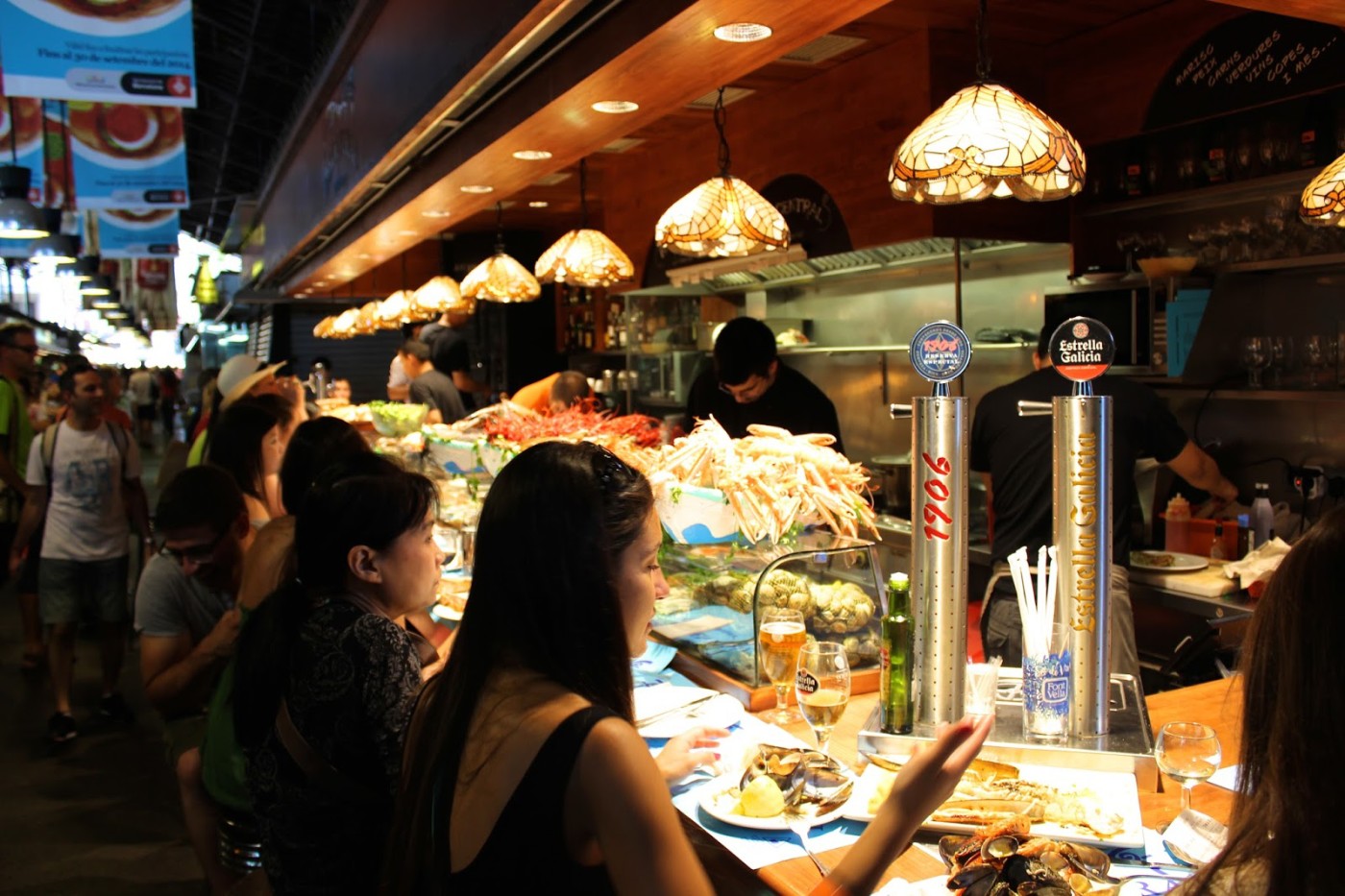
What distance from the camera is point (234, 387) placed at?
609 centimetres

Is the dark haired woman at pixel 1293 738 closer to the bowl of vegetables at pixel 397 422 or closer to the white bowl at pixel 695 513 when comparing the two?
the white bowl at pixel 695 513

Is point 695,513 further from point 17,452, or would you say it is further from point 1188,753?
point 17,452

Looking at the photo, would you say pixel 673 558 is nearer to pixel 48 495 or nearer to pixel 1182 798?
pixel 1182 798

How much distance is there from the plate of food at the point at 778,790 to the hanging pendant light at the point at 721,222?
2.70 metres

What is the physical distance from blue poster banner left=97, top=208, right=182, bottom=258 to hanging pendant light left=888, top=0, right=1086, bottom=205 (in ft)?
43.5

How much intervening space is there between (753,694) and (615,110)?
8.34 feet

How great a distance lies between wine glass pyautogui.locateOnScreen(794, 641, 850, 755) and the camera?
6.30ft

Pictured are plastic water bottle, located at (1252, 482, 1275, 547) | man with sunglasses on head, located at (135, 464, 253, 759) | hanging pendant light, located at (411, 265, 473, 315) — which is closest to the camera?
man with sunglasses on head, located at (135, 464, 253, 759)

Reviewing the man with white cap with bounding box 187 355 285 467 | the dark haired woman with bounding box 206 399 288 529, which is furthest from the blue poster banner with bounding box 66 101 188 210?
the dark haired woman with bounding box 206 399 288 529

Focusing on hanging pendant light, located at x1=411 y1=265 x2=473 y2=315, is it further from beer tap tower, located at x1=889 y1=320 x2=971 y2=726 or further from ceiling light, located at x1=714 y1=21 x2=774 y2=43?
beer tap tower, located at x1=889 y1=320 x2=971 y2=726

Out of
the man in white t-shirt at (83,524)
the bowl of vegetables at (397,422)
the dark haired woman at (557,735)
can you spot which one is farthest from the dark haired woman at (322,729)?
the bowl of vegetables at (397,422)

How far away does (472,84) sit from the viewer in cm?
411

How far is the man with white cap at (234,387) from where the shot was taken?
5.42m

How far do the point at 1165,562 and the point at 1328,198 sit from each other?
1.75 m
